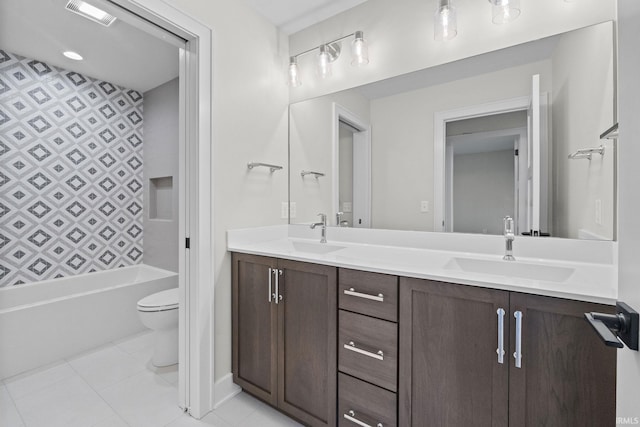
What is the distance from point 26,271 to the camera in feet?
8.08

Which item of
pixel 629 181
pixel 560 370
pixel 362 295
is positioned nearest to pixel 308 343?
pixel 362 295

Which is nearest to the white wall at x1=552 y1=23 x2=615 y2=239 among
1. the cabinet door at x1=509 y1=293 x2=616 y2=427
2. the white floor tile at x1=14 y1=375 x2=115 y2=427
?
the cabinet door at x1=509 y1=293 x2=616 y2=427

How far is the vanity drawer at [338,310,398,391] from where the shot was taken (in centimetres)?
117

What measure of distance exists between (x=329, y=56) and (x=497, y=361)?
1.97 meters

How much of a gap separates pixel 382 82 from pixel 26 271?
10.6 feet

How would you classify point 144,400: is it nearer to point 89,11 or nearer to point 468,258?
point 468,258

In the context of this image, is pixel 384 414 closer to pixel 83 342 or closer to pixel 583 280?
pixel 583 280

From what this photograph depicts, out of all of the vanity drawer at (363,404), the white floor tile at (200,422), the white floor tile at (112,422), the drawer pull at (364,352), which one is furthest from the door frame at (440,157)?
the white floor tile at (112,422)

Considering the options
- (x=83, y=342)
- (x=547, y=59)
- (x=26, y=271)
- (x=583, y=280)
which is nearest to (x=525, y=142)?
(x=547, y=59)

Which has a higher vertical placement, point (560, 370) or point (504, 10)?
point (504, 10)

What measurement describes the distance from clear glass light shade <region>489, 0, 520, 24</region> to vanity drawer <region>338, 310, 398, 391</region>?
155 cm

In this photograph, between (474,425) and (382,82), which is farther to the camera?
(382,82)

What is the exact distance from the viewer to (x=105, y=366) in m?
2.13

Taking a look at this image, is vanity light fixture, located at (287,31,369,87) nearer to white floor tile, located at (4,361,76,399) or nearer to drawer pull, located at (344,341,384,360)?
drawer pull, located at (344,341,384,360)
